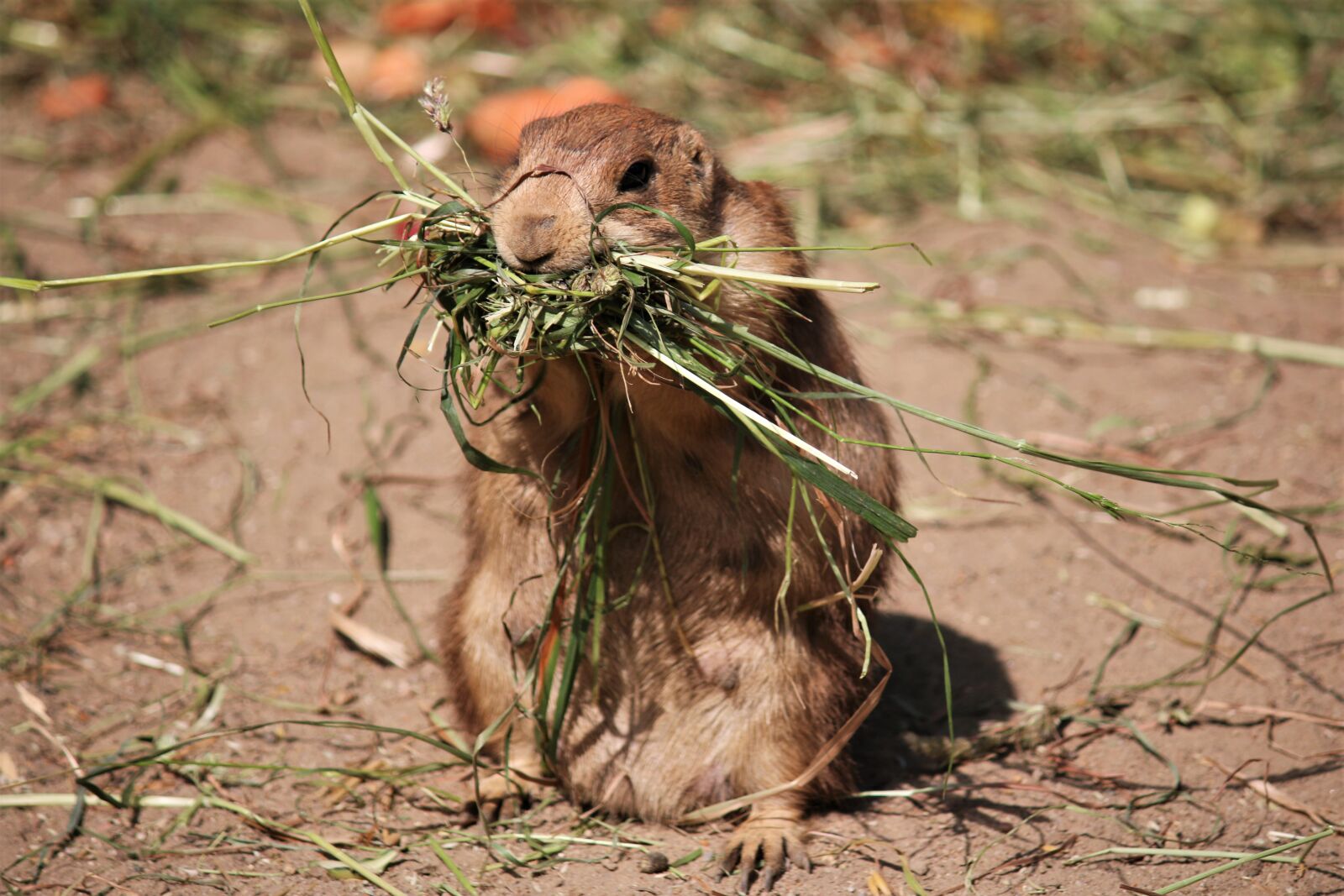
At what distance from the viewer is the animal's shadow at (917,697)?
4.19m

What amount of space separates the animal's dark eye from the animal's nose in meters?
0.36

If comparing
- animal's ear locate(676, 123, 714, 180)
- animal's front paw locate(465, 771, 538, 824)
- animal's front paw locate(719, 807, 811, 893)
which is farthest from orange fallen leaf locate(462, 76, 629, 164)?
animal's front paw locate(719, 807, 811, 893)

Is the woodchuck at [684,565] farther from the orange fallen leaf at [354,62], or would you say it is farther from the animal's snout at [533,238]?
the orange fallen leaf at [354,62]

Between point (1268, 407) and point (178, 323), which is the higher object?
point (178, 323)

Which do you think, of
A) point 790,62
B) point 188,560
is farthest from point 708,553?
point 790,62

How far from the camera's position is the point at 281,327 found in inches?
248

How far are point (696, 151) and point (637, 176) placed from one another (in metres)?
0.32

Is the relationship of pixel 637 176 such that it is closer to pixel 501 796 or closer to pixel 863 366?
pixel 501 796

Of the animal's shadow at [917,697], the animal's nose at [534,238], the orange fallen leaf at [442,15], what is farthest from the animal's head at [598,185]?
the orange fallen leaf at [442,15]

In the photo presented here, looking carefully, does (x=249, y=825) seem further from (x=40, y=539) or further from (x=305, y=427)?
(x=305, y=427)

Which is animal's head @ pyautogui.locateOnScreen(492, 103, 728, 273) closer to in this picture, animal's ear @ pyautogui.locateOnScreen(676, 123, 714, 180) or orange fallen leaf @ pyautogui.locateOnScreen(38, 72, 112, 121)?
animal's ear @ pyautogui.locateOnScreen(676, 123, 714, 180)

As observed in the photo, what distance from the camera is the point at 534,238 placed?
9.77 feet

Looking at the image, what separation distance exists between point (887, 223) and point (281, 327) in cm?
332

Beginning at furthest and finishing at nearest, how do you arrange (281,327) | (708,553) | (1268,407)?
(281,327), (1268,407), (708,553)
